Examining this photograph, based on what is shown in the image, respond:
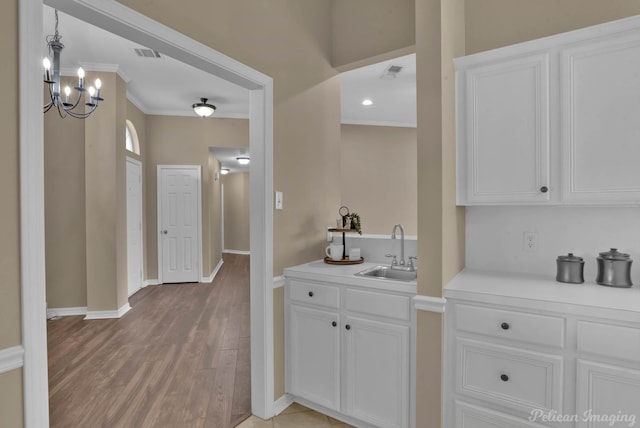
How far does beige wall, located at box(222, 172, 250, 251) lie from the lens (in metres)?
9.91

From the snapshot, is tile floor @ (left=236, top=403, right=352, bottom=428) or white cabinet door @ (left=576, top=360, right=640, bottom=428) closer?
white cabinet door @ (left=576, top=360, right=640, bottom=428)

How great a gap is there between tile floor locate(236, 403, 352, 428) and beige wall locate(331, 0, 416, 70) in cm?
262

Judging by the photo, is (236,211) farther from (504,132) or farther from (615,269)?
(615,269)

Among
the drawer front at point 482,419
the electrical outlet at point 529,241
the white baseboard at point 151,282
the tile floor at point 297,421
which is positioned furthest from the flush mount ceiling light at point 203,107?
the drawer front at point 482,419

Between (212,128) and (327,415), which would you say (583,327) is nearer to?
(327,415)

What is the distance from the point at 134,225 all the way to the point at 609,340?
5539 mm

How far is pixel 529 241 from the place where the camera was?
208 cm

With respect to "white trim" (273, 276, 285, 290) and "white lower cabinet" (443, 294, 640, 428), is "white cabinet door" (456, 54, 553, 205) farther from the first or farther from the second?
"white trim" (273, 276, 285, 290)

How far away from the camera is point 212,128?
589 cm

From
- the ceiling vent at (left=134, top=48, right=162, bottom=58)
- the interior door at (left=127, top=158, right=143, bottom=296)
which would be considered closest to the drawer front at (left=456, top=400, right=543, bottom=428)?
the ceiling vent at (left=134, top=48, right=162, bottom=58)

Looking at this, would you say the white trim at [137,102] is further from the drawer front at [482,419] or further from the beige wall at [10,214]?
the drawer front at [482,419]

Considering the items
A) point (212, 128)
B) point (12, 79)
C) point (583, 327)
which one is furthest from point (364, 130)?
point (12, 79)

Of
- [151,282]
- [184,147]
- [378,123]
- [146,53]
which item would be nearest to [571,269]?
[146,53]

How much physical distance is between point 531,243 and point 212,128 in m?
5.30
